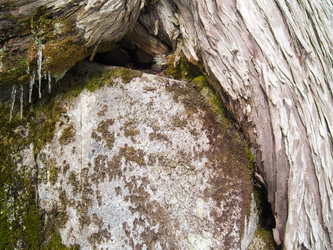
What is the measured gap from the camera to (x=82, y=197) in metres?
1.78

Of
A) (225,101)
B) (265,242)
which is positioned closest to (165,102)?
(225,101)

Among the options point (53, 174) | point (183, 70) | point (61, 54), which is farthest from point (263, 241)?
point (61, 54)

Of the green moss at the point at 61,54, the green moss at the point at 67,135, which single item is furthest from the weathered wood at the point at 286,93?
the green moss at the point at 67,135

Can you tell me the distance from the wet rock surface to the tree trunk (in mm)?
225

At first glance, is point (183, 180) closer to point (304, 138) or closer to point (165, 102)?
point (165, 102)

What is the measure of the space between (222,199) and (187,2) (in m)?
1.61

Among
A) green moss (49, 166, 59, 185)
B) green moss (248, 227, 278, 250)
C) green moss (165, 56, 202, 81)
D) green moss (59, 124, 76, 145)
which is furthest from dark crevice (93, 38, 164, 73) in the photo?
green moss (248, 227, 278, 250)

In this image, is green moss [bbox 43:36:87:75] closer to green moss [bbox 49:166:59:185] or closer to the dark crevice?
the dark crevice

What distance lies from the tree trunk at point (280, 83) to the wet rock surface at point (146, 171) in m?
0.22

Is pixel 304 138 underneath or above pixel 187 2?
underneath

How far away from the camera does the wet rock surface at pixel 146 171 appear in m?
1.64

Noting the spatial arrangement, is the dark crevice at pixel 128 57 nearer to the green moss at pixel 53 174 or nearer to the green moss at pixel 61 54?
the green moss at pixel 61 54

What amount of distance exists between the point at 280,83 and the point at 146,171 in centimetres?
115

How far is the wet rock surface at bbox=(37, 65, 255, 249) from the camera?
5.38ft
